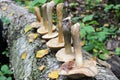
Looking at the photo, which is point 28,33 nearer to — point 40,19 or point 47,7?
point 40,19

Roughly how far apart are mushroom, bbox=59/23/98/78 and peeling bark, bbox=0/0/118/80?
0.33 feet

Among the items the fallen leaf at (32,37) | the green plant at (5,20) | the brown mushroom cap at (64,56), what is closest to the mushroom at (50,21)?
the fallen leaf at (32,37)

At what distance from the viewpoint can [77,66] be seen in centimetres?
163

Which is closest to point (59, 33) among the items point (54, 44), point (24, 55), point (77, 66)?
point (54, 44)

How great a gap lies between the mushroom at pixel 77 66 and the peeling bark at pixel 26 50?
102mm

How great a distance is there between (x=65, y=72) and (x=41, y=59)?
652mm

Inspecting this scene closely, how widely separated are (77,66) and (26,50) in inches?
41.9

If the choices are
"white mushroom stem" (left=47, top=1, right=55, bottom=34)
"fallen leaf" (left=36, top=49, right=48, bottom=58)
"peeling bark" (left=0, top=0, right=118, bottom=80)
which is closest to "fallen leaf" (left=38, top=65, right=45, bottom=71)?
"peeling bark" (left=0, top=0, right=118, bottom=80)

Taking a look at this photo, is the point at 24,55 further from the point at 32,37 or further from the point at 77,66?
the point at 77,66

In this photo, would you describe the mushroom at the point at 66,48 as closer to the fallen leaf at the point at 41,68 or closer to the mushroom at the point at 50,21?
the fallen leaf at the point at 41,68

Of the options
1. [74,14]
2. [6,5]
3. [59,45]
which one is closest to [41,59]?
[59,45]

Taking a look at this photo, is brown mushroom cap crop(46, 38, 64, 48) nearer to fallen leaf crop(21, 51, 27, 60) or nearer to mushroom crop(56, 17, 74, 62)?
mushroom crop(56, 17, 74, 62)

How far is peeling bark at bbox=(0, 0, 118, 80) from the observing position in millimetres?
1999

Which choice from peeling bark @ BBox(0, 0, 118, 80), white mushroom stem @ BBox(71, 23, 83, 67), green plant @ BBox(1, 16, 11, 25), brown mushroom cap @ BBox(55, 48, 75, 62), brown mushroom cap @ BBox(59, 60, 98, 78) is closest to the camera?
brown mushroom cap @ BBox(59, 60, 98, 78)
